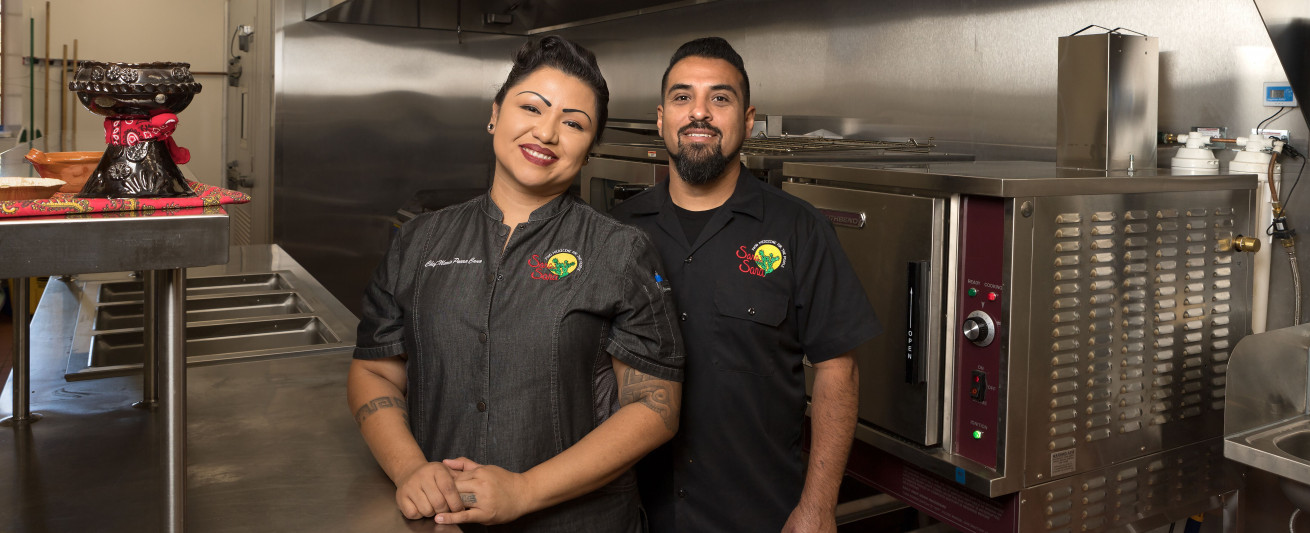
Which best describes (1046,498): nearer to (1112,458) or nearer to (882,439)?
(1112,458)

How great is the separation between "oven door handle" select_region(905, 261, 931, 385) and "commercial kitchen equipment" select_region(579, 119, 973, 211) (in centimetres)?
50

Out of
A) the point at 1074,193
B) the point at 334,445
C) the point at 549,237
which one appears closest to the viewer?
the point at 549,237

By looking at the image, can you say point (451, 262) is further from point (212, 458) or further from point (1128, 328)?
point (1128, 328)

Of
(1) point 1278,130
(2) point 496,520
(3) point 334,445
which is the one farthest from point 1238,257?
(3) point 334,445

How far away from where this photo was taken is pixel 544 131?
1194 millimetres

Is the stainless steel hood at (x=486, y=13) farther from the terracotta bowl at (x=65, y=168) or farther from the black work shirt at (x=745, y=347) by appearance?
the terracotta bowl at (x=65, y=168)

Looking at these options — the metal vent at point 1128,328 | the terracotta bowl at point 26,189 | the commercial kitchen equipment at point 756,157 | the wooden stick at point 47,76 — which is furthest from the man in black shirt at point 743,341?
the wooden stick at point 47,76

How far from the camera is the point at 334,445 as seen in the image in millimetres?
1350

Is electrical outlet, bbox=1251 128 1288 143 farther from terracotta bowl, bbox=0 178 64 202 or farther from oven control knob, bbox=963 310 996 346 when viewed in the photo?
terracotta bowl, bbox=0 178 64 202

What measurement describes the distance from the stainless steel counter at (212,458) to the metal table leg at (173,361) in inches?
0.6

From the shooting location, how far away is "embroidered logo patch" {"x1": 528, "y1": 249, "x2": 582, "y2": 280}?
1196mm

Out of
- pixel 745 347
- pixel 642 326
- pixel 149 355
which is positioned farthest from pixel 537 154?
pixel 149 355

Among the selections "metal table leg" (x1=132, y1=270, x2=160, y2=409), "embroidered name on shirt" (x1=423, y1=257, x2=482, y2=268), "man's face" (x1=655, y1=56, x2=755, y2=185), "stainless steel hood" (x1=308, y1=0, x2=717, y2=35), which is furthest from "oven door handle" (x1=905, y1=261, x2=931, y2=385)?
"stainless steel hood" (x1=308, y1=0, x2=717, y2=35)

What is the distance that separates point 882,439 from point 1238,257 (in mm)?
786
